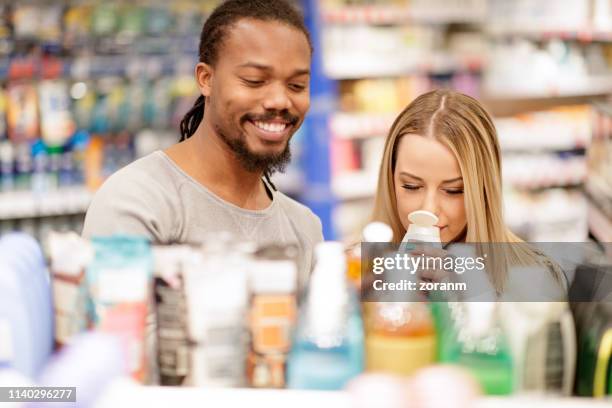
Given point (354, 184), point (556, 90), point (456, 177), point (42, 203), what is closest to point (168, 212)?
point (456, 177)

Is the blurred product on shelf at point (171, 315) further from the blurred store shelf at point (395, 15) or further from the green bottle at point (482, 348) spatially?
the blurred store shelf at point (395, 15)

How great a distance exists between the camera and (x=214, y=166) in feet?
6.63

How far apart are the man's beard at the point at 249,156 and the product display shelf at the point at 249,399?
899 millimetres

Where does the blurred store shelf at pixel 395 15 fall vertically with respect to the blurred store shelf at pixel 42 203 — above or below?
above

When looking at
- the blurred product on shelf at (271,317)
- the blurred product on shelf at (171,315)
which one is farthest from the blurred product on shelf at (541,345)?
the blurred product on shelf at (171,315)

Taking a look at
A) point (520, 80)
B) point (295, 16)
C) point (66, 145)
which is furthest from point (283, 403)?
point (520, 80)

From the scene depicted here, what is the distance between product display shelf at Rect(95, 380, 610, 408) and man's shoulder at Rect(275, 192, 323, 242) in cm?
115

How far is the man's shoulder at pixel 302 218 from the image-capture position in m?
2.24

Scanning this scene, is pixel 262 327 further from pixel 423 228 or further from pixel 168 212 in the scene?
pixel 168 212

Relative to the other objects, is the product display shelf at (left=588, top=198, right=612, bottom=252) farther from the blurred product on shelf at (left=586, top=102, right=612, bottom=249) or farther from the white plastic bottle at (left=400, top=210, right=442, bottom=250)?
the white plastic bottle at (left=400, top=210, right=442, bottom=250)

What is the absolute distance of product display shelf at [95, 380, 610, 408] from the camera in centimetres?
106

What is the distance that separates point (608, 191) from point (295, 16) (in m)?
2.76

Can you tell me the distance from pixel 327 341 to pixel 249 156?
0.92 m

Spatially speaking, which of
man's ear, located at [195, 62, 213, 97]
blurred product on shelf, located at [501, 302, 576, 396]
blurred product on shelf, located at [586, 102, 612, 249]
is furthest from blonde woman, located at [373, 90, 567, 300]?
blurred product on shelf, located at [586, 102, 612, 249]
